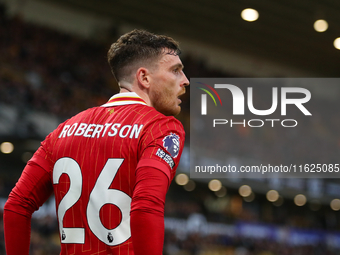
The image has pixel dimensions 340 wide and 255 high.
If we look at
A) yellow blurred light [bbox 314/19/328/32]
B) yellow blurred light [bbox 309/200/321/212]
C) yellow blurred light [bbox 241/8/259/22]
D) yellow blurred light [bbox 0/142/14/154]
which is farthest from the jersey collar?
yellow blurred light [bbox 309/200/321/212]

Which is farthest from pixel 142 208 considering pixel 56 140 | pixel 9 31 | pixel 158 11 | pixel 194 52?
pixel 194 52

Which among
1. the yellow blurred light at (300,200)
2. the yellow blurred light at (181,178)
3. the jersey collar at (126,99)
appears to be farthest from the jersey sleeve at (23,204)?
the yellow blurred light at (300,200)

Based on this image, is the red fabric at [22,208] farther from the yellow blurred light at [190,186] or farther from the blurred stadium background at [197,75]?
the yellow blurred light at [190,186]

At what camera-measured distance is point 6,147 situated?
12.9 metres

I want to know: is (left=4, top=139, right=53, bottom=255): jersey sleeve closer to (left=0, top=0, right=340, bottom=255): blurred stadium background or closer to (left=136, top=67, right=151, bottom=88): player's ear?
(left=136, top=67, right=151, bottom=88): player's ear

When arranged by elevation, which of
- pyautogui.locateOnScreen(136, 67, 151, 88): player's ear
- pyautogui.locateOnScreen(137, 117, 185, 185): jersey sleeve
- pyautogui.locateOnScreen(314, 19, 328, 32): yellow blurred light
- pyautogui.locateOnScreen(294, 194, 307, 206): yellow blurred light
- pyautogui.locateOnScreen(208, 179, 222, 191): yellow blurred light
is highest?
pyautogui.locateOnScreen(314, 19, 328, 32): yellow blurred light

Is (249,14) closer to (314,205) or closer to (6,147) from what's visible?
(6,147)

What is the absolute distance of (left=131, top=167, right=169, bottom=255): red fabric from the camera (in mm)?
1264

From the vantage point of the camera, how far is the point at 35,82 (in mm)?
12961

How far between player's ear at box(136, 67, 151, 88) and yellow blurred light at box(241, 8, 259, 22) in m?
14.5

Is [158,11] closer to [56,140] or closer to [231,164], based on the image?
[231,164]

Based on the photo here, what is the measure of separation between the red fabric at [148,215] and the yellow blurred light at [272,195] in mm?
20370

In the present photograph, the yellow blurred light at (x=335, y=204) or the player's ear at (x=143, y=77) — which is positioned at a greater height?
the yellow blurred light at (x=335, y=204)

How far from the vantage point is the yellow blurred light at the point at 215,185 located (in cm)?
1914
